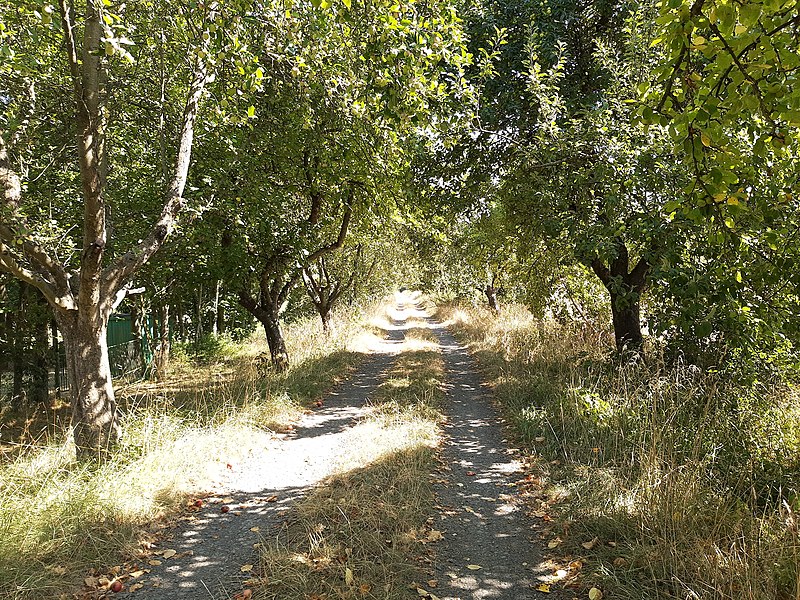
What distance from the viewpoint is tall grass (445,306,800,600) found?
322cm

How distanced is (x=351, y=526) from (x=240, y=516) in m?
1.28

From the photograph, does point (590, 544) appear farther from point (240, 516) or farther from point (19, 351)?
point (19, 351)

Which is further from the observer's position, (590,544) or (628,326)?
(628,326)

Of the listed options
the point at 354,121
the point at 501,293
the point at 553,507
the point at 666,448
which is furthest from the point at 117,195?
the point at 501,293

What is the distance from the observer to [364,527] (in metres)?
4.21

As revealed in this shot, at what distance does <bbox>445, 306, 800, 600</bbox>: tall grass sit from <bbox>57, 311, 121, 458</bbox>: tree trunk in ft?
16.1

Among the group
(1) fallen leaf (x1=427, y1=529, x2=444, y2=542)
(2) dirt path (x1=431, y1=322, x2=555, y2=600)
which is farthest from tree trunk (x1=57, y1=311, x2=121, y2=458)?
(2) dirt path (x1=431, y1=322, x2=555, y2=600)

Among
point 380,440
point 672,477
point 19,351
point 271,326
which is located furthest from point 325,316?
point 672,477

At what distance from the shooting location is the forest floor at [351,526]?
3518mm

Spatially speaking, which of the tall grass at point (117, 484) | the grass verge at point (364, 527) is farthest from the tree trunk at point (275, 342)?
the grass verge at point (364, 527)

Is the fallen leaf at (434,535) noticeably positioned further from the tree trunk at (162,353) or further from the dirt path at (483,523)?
the tree trunk at (162,353)

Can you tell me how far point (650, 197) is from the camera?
21.5 feet

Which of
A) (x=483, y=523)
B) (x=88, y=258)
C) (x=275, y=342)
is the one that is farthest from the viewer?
(x=275, y=342)

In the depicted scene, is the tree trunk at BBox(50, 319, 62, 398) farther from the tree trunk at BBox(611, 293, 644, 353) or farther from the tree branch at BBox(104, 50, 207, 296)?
the tree trunk at BBox(611, 293, 644, 353)
